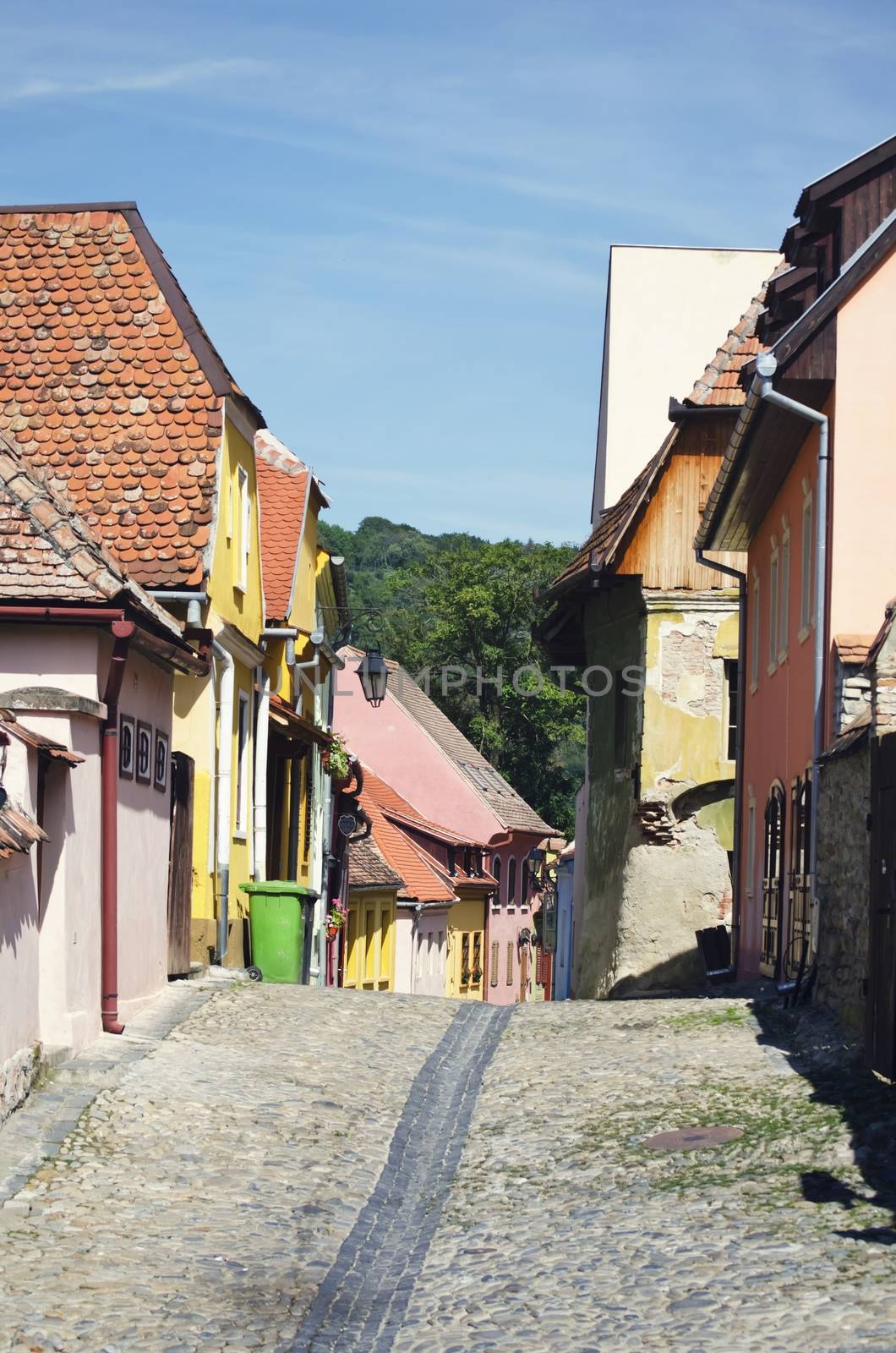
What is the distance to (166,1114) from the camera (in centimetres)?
1165

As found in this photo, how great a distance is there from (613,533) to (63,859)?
1581 cm

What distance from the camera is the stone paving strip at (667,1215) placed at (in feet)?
24.5

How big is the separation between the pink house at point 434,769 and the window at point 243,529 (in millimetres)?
30339

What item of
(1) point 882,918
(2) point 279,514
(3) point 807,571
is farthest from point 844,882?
(2) point 279,514

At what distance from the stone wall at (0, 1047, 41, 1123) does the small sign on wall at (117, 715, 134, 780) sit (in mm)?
3431

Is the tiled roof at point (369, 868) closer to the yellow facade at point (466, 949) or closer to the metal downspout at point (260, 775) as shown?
the yellow facade at point (466, 949)

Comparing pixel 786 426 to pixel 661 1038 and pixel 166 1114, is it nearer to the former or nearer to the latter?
pixel 661 1038

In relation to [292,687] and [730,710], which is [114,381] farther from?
[730,710]

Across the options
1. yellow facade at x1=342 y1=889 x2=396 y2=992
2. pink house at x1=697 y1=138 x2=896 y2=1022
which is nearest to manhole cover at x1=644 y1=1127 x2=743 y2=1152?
pink house at x1=697 y1=138 x2=896 y2=1022

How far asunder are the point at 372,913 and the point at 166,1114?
31046 millimetres

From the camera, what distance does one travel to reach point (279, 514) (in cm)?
2852

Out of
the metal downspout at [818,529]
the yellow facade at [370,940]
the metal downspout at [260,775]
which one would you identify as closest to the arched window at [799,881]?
the metal downspout at [818,529]

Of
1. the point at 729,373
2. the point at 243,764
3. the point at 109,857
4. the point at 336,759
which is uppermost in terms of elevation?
the point at 729,373

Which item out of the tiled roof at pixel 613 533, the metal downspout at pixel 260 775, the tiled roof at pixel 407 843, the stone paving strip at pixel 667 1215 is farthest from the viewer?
the tiled roof at pixel 407 843
